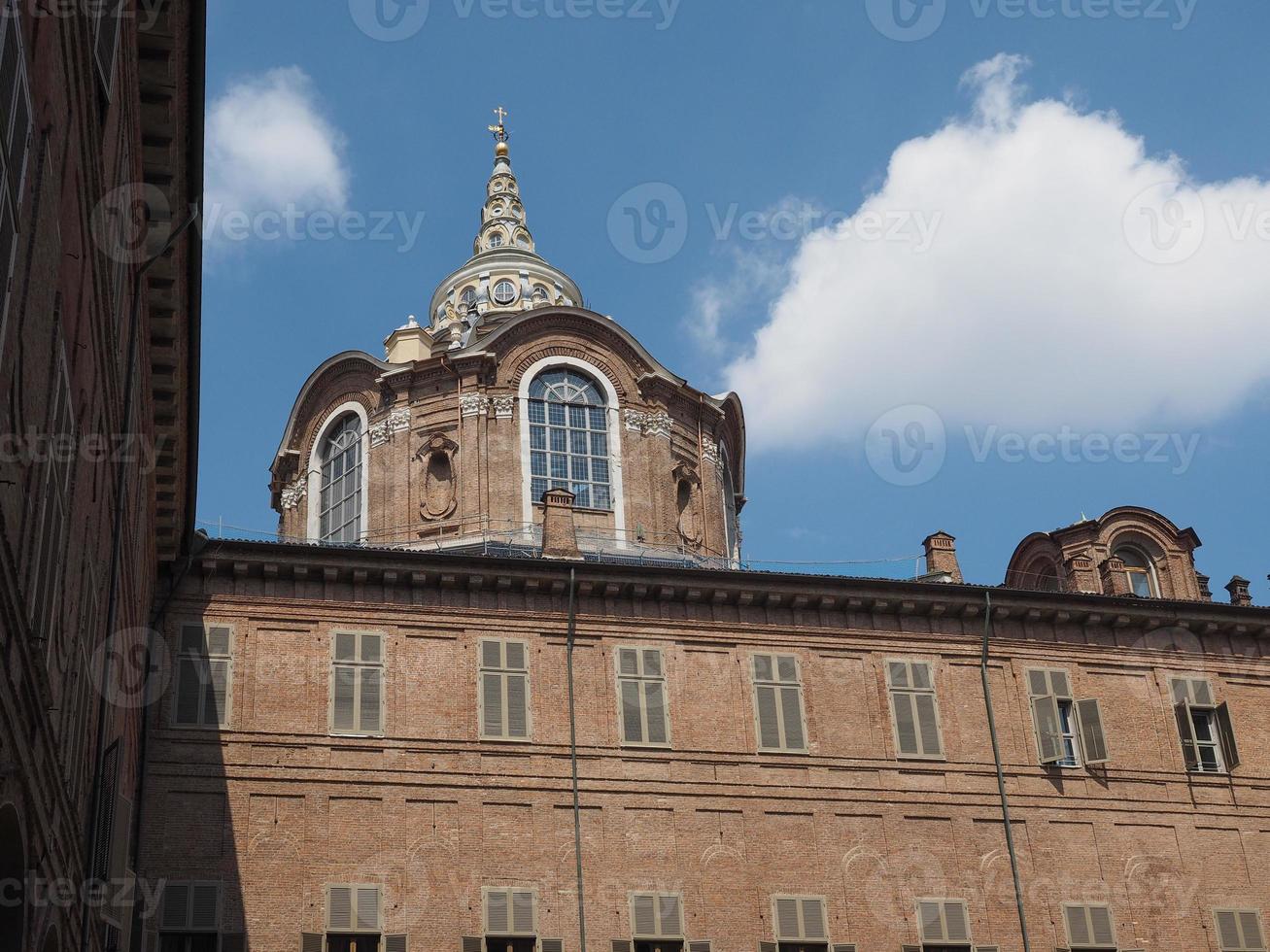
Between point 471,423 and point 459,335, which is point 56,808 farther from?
point 459,335

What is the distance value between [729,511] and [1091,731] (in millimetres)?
14375

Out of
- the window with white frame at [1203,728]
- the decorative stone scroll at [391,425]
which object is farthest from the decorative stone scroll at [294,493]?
the window with white frame at [1203,728]

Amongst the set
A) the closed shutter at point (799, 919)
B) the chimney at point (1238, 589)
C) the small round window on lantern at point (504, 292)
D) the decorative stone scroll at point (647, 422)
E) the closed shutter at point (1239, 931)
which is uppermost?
the small round window on lantern at point (504, 292)

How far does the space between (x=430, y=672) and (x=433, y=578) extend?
1.68 meters

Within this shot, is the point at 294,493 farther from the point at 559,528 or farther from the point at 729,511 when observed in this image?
the point at 559,528

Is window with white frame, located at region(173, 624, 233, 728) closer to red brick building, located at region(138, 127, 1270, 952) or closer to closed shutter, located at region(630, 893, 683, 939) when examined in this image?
red brick building, located at region(138, 127, 1270, 952)

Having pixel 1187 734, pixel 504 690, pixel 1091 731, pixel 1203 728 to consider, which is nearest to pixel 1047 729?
pixel 1091 731

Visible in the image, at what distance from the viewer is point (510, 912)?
86.1ft

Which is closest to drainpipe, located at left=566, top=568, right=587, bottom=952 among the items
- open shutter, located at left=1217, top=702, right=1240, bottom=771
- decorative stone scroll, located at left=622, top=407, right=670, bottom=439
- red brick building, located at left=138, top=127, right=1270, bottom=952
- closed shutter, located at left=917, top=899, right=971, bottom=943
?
red brick building, located at left=138, top=127, right=1270, bottom=952

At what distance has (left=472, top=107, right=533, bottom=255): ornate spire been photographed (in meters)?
49.6

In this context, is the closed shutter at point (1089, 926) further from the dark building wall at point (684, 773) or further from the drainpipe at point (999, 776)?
the drainpipe at point (999, 776)

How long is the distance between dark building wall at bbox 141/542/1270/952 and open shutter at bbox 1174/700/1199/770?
165 millimetres

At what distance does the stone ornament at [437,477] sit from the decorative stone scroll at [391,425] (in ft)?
3.11

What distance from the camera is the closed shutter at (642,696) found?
28.3 metres
